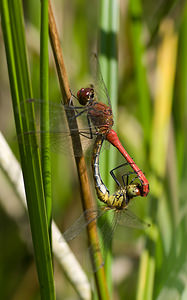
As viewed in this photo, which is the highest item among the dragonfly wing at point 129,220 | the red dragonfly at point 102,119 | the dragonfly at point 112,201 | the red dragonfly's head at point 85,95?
the red dragonfly's head at point 85,95

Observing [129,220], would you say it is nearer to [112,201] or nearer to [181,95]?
[112,201]

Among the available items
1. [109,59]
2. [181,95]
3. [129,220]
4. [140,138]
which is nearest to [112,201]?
[129,220]

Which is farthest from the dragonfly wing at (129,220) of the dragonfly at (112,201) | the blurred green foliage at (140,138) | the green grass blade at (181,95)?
the green grass blade at (181,95)

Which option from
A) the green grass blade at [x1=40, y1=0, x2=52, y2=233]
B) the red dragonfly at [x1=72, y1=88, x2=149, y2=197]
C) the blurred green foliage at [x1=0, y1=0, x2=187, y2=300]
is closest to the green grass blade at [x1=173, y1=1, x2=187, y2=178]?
the blurred green foliage at [x1=0, y1=0, x2=187, y2=300]

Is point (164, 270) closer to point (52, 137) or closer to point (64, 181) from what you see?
point (52, 137)

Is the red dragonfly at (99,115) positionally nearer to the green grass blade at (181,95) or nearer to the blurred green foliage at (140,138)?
the blurred green foliage at (140,138)
